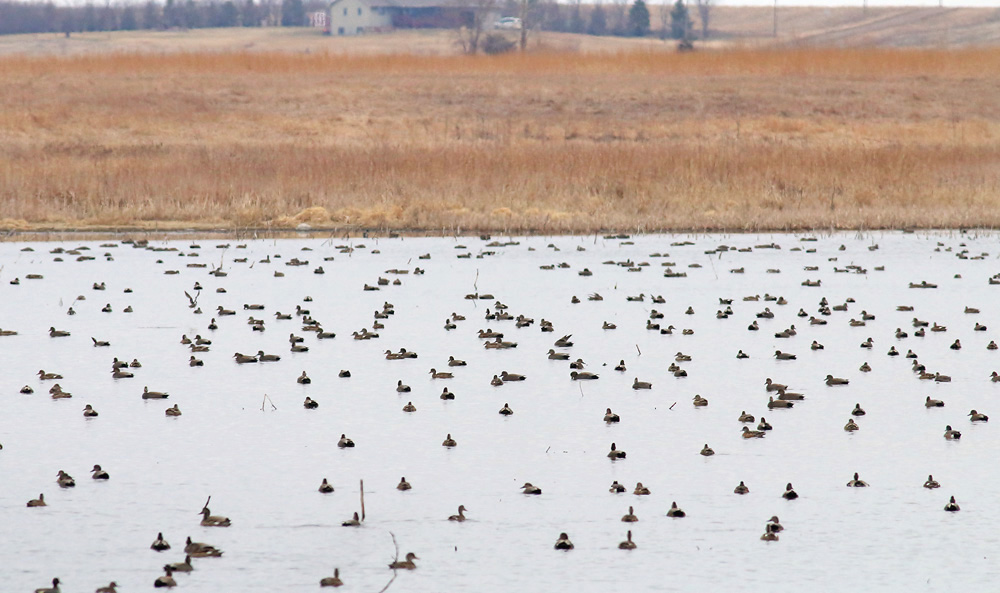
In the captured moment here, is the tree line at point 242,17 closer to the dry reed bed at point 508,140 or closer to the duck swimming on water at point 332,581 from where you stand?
the dry reed bed at point 508,140

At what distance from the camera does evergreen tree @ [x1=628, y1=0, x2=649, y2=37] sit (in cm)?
11556

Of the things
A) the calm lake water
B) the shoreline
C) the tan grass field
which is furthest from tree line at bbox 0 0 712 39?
the calm lake water

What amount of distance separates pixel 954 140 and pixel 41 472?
1095 inches

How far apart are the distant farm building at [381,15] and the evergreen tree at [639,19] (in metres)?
18.0

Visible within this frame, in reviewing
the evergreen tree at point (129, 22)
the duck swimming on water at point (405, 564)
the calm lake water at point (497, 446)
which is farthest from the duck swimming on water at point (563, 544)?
the evergreen tree at point (129, 22)

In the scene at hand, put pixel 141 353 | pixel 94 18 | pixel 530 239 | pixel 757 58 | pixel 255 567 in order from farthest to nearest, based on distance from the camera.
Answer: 1. pixel 94 18
2. pixel 757 58
3. pixel 530 239
4. pixel 141 353
5. pixel 255 567

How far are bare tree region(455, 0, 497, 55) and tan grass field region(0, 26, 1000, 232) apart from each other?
928 inches

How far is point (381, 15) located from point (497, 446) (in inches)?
4203

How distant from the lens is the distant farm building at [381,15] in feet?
362

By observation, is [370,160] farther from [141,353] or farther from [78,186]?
[141,353]

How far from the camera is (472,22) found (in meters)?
93.8

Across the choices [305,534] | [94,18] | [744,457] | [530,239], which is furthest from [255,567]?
[94,18]

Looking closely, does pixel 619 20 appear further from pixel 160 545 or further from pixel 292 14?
pixel 160 545

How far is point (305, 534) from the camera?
235 inches
